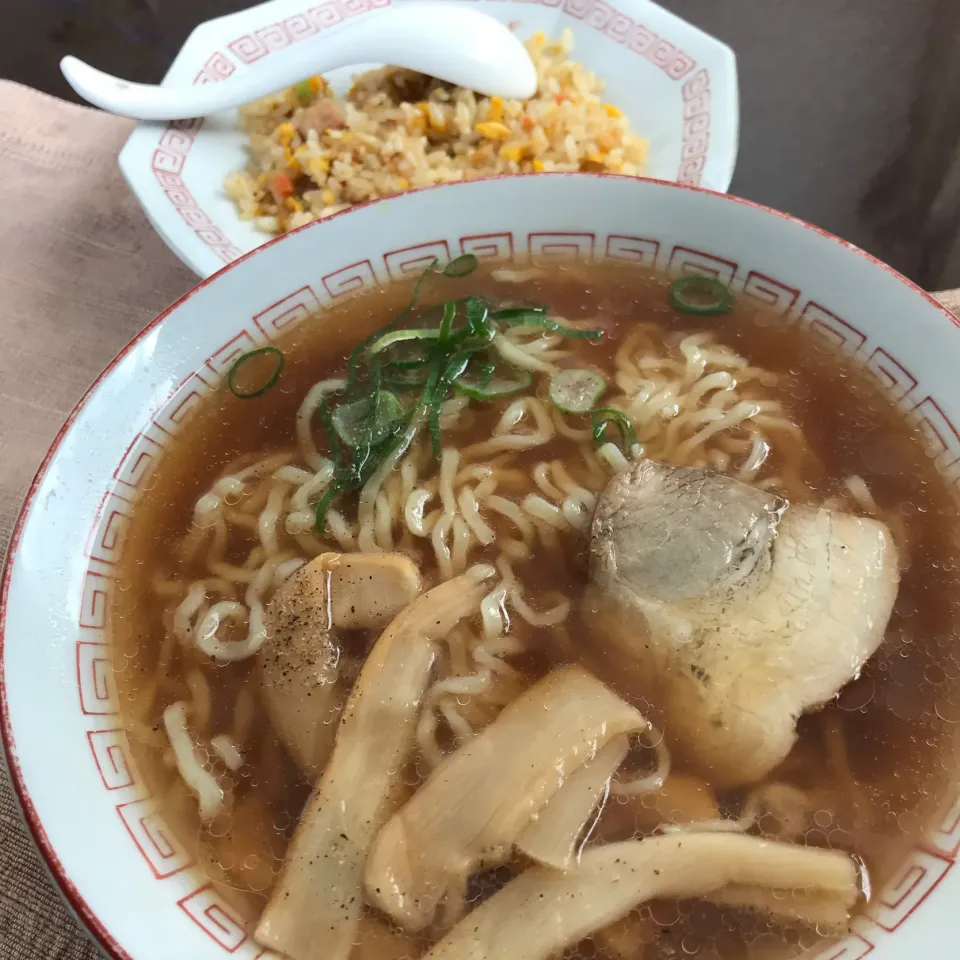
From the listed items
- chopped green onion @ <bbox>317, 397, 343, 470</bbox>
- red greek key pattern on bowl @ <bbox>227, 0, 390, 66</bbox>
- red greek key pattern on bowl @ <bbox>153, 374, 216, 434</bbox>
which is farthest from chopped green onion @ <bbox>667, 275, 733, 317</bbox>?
red greek key pattern on bowl @ <bbox>227, 0, 390, 66</bbox>

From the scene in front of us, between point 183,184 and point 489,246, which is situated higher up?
point 489,246

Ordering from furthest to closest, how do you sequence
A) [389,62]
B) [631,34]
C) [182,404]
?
[631,34] → [389,62] → [182,404]

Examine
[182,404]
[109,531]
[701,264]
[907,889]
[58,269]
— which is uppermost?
[701,264]

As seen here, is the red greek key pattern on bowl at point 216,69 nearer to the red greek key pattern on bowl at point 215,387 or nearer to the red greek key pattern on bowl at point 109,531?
the red greek key pattern on bowl at point 215,387

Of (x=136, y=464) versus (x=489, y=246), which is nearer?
(x=136, y=464)

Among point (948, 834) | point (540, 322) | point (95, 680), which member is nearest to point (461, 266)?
point (540, 322)

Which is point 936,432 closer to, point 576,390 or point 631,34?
point 576,390

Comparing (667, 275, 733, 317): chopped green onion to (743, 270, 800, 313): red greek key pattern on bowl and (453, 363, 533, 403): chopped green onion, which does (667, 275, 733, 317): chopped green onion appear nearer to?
(743, 270, 800, 313): red greek key pattern on bowl
